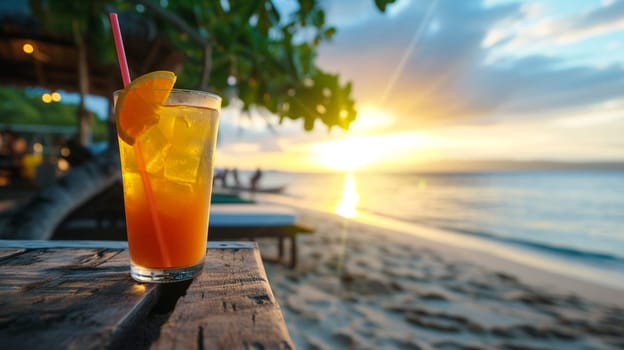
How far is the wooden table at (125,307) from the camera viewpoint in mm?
394

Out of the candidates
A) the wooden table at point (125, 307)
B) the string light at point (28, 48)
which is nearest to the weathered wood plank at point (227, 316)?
the wooden table at point (125, 307)

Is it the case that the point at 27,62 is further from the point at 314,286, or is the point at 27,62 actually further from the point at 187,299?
the point at 187,299

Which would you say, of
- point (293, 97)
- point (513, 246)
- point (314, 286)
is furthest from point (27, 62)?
point (513, 246)

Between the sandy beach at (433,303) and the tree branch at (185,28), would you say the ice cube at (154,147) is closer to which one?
the tree branch at (185,28)

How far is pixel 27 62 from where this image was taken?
5.89 m

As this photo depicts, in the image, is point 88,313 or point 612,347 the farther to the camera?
point 612,347

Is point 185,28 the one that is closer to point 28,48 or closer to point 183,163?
point 183,163

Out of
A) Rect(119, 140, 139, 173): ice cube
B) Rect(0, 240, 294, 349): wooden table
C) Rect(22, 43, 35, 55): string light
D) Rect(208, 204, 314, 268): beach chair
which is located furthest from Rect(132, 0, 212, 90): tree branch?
Rect(22, 43, 35, 55): string light

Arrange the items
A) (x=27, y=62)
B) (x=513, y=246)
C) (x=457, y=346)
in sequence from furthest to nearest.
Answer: (x=513, y=246)
(x=27, y=62)
(x=457, y=346)

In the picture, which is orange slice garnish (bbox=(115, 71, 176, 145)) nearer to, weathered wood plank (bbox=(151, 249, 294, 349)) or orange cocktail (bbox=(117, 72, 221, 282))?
orange cocktail (bbox=(117, 72, 221, 282))

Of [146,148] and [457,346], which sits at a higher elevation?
[146,148]

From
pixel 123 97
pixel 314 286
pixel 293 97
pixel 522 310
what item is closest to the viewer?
pixel 123 97

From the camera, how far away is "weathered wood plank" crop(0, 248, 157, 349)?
39 centimetres

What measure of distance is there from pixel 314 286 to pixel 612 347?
2.21 metres
